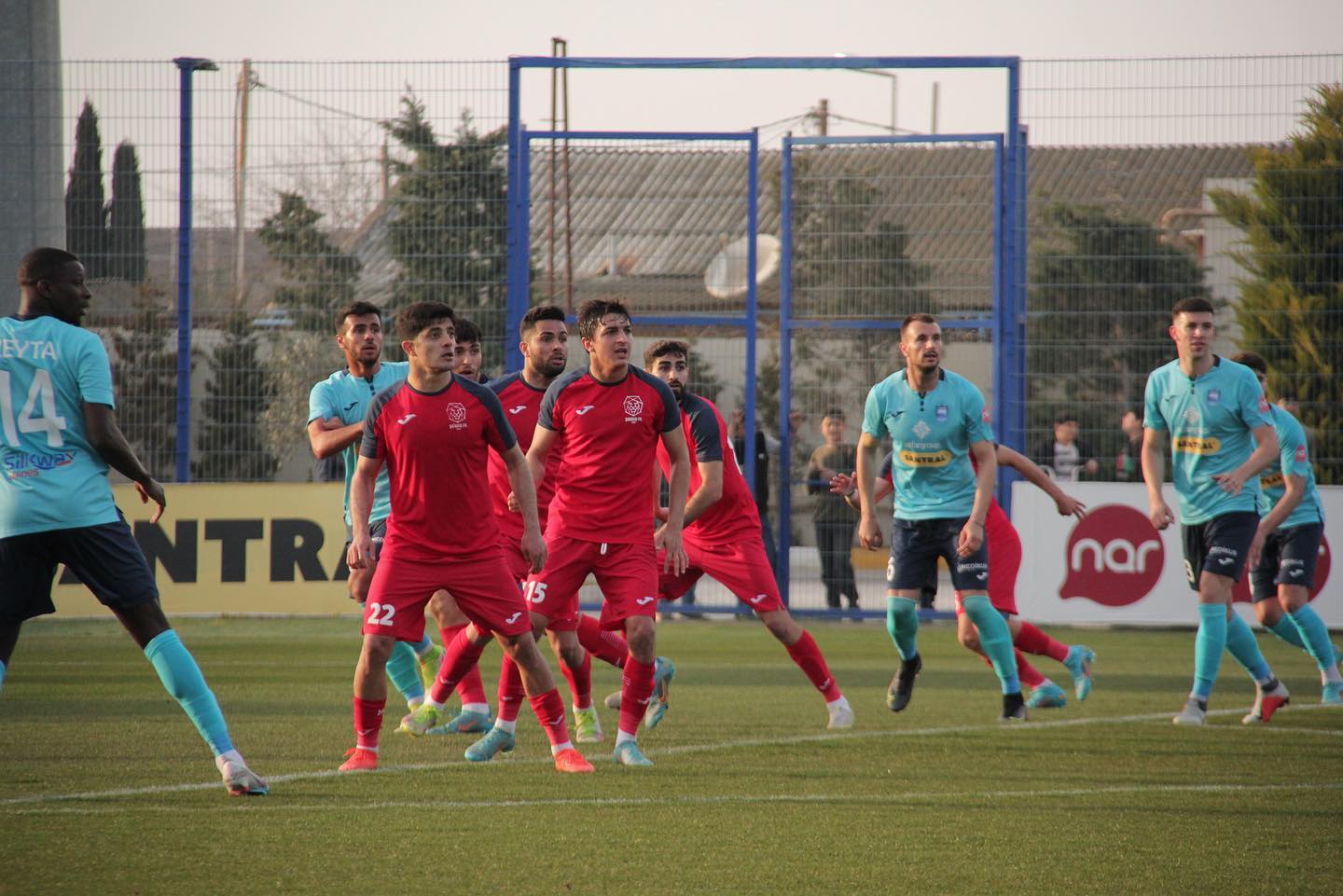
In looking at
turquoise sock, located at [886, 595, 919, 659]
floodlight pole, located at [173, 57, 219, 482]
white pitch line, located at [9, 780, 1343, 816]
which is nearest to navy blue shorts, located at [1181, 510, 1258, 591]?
turquoise sock, located at [886, 595, 919, 659]

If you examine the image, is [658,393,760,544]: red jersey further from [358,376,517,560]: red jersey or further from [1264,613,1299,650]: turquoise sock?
[1264,613,1299,650]: turquoise sock

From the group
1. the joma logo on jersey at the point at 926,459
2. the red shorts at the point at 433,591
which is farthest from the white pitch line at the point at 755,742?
the joma logo on jersey at the point at 926,459

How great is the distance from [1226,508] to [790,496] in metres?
6.28

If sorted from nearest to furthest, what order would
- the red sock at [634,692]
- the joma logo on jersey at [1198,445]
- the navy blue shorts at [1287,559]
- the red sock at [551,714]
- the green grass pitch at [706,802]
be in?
the green grass pitch at [706,802] < the red sock at [551,714] < the red sock at [634,692] < the joma logo on jersey at [1198,445] < the navy blue shorts at [1287,559]

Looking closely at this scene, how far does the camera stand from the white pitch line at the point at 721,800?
6004mm

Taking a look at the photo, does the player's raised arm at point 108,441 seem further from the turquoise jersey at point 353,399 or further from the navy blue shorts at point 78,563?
the turquoise jersey at point 353,399

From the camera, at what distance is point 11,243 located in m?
13.8

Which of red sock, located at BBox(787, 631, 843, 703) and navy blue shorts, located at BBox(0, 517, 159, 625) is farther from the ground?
navy blue shorts, located at BBox(0, 517, 159, 625)

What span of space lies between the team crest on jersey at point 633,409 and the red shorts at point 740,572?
5.00 feet

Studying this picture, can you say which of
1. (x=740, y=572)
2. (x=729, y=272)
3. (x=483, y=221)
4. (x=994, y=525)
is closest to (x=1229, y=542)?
(x=994, y=525)

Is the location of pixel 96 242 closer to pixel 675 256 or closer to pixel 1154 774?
pixel 675 256

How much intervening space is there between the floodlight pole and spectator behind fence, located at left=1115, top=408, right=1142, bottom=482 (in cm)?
808

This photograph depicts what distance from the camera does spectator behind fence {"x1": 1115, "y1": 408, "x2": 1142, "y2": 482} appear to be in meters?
13.7

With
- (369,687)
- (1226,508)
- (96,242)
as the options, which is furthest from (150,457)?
(1226,508)
